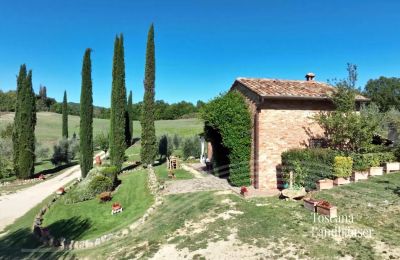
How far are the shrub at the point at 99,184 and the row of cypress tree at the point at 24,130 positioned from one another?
13.5 metres

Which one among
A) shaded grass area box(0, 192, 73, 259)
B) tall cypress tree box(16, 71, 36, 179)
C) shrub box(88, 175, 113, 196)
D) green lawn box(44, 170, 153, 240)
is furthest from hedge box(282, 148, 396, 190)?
tall cypress tree box(16, 71, 36, 179)

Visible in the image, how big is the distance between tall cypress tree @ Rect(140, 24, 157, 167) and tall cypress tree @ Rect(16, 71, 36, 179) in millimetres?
10946

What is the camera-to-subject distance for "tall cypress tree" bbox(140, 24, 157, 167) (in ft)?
104

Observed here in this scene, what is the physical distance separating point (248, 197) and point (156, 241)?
597 centimetres

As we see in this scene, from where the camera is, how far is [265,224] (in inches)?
484

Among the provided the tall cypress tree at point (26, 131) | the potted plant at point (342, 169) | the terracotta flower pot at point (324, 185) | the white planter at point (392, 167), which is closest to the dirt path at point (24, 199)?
the tall cypress tree at point (26, 131)

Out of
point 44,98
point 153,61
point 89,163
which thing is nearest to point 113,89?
point 153,61

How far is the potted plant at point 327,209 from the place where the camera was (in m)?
12.3

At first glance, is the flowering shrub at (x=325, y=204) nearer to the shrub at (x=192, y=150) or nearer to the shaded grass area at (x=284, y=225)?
the shaded grass area at (x=284, y=225)

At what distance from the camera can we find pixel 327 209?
12.4 m

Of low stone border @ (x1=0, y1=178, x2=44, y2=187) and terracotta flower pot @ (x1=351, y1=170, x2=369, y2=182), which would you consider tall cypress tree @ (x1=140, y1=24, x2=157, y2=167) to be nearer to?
low stone border @ (x1=0, y1=178, x2=44, y2=187)

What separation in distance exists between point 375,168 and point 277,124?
18.3 feet

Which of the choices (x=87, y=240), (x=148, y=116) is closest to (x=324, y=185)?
(x=87, y=240)

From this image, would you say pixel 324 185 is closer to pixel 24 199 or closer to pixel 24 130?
pixel 24 199
